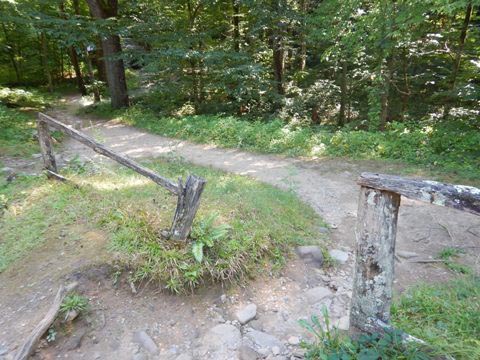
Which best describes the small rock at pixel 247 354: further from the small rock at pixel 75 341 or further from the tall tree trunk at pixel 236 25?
the tall tree trunk at pixel 236 25

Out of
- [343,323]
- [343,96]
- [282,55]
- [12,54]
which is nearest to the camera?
[343,323]

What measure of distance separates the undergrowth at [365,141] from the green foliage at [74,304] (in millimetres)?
7059

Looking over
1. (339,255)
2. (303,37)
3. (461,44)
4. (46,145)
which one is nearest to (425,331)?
(339,255)

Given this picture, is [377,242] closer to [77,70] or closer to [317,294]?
[317,294]

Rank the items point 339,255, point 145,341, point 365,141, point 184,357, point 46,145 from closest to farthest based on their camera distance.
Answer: point 184,357 < point 145,341 < point 339,255 < point 46,145 < point 365,141

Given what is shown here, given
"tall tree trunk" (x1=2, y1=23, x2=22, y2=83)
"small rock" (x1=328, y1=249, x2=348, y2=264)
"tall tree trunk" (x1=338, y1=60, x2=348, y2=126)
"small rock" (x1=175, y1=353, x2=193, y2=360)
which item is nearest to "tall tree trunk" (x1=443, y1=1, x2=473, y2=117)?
"tall tree trunk" (x1=338, y1=60, x2=348, y2=126)

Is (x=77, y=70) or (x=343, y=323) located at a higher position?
(x=77, y=70)

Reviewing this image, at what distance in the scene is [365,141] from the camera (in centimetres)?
926

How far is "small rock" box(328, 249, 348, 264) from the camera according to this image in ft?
15.3

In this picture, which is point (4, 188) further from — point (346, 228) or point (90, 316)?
point (346, 228)

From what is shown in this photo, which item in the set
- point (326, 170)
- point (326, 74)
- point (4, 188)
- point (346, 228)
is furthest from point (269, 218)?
point (326, 74)

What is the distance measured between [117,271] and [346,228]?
3756 millimetres

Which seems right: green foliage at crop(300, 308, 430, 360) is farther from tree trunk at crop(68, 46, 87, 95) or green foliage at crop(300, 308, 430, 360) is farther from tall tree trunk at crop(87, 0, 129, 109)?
tree trunk at crop(68, 46, 87, 95)

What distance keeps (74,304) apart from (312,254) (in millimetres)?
3013
